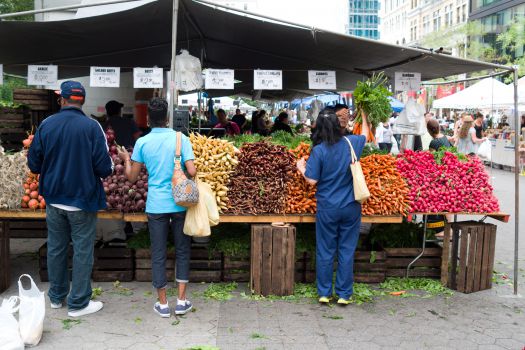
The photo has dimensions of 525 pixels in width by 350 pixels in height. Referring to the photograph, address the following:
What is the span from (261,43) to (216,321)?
5316 mm

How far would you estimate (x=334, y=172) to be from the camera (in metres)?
5.43

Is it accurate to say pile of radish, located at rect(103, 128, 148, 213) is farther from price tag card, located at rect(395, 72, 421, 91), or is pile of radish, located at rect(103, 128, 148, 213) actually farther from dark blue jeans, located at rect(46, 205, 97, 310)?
price tag card, located at rect(395, 72, 421, 91)

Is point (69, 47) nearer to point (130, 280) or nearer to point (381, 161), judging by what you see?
point (130, 280)

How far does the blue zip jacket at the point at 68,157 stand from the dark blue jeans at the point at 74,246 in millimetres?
134

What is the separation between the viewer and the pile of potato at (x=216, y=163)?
18.8 ft

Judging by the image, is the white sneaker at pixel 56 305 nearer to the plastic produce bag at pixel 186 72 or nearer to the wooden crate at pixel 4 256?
the wooden crate at pixel 4 256

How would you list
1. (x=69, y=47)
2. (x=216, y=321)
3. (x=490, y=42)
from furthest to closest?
(x=490, y=42), (x=69, y=47), (x=216, y=321)

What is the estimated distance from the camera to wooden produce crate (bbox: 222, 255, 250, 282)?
20.2 ft

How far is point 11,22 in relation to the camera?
21.5 ft

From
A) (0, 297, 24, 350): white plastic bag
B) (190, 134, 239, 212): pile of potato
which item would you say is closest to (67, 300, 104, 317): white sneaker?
(0, 297, 24, 350): white plastic bag

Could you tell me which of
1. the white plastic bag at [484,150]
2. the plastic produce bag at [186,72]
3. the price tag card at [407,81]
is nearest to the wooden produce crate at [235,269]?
the plastic produce bag at [186,72]

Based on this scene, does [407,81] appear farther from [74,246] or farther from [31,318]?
[31,318]

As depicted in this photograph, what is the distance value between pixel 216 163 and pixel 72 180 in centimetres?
155

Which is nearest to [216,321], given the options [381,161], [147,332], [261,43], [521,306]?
[147,332]
